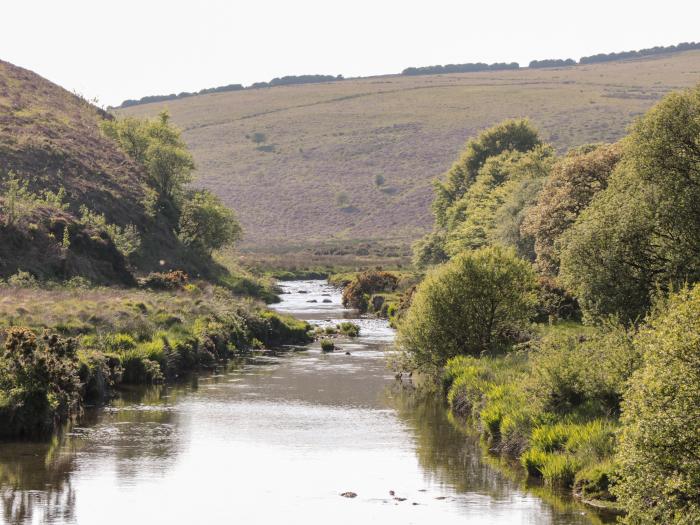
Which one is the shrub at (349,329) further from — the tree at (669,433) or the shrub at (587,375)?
the tree at (669,433)

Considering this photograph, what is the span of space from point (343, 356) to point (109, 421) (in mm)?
22554

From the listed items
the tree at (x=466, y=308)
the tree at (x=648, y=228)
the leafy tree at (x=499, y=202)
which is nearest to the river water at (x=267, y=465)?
the tree at (x=466, y=308)

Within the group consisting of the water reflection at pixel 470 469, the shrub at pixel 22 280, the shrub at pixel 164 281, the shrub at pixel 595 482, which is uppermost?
the shrub at pixel 22 280

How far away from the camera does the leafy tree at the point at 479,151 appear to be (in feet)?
429

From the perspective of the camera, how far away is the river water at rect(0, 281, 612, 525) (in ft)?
95.9

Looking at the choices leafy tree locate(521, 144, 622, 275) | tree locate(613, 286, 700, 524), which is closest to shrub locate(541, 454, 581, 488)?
tree locate(613, 286, 700, 524)

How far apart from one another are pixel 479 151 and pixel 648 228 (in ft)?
306

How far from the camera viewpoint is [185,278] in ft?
279

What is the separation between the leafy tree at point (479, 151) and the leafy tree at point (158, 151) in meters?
Answer: 33.4

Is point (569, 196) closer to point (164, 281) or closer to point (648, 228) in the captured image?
point (648, 228)

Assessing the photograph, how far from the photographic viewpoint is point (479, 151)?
133m

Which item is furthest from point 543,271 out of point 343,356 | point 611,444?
point 611,444

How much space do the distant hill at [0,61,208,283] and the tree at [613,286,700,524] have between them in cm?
5553

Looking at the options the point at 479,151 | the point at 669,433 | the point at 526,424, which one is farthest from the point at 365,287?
the point at 669,433
